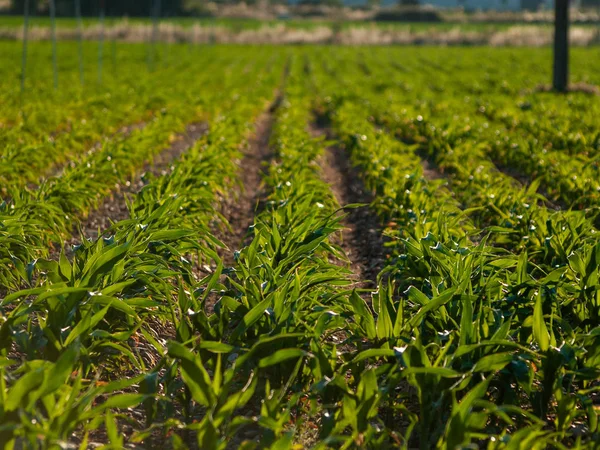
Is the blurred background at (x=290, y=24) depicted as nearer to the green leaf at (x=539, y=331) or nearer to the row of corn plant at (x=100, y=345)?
the row of corn plant at (x=100, y=345)

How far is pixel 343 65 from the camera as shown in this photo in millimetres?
31609

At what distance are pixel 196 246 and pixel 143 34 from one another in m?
43.9

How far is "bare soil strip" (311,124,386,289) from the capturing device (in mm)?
6289

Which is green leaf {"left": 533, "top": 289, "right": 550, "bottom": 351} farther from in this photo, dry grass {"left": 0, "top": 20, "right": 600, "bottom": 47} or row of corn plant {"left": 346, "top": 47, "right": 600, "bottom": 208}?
dry grass {"left": 0, "top": 20, "right": 600, "bottom": 47}

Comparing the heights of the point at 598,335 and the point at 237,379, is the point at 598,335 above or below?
above

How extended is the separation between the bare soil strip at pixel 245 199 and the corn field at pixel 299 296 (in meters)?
0.05

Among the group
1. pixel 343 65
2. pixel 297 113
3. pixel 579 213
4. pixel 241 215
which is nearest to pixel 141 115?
pixel 297 113

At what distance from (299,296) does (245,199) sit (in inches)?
190

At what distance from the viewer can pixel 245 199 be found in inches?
344

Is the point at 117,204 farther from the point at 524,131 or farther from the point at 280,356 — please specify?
the point at 524,131

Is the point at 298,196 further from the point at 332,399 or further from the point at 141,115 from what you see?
the point at 141,115

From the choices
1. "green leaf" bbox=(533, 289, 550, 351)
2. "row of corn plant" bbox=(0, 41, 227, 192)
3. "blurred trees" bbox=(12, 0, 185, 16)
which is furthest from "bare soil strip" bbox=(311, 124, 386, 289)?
"blurred trees" bbox=(12, 0, 185, 16)

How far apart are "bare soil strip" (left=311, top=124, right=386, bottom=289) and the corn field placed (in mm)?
32

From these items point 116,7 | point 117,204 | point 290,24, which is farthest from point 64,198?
point 290,24
